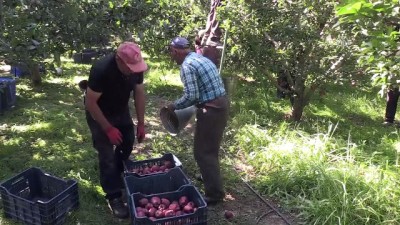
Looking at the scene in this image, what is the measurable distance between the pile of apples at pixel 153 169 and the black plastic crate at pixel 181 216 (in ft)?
1.66

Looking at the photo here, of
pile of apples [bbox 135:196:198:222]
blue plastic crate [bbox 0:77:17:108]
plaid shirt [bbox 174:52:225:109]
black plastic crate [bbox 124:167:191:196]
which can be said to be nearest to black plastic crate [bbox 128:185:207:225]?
pile of apples [bbox 135:196:198:222]

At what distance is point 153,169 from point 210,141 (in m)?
0.69

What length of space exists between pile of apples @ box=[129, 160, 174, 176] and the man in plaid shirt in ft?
1.40

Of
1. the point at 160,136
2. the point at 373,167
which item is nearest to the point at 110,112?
the point at 160,136

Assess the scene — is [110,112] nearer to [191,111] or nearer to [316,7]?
[191,111]

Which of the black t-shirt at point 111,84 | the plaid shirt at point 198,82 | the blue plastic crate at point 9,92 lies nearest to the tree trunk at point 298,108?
the plaid shirt at point 198,82

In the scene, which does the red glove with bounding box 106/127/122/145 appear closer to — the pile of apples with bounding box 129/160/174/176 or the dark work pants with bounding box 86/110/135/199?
the dark work pants with bounding box 86/110/135/199

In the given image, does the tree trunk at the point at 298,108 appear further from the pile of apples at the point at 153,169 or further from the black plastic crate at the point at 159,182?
the black plastic crate at the point at 159,182

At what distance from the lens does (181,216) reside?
10.5 feet

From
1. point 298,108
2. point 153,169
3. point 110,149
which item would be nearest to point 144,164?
point 153,169

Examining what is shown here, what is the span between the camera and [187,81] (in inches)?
143

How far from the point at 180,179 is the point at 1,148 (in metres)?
2.59

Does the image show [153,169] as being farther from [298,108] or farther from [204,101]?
[298,108]

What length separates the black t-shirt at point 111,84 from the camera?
11.4ft
